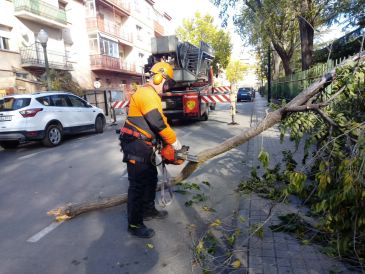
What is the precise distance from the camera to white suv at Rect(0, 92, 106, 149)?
8.66m

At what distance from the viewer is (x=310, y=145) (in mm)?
3311

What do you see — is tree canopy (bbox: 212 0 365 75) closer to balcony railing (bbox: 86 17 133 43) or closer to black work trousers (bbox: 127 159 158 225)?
black work trousers (bbox: 127 159 158 225)

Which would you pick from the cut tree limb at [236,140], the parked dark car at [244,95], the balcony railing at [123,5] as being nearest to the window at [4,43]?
the balcony railing at [123,5]

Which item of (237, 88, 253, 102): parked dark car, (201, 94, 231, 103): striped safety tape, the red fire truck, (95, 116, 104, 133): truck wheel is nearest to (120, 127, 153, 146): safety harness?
the red fire truck

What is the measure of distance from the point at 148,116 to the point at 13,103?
24.4 feet

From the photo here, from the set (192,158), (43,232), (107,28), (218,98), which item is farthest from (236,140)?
(107,28)

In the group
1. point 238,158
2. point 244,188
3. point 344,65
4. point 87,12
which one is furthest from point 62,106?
point 87,12

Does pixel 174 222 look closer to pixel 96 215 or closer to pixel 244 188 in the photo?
pixel 96 215

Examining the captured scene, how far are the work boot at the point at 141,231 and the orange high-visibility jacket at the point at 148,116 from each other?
1.06 metres

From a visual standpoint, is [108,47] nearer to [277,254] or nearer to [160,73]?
[160,73]

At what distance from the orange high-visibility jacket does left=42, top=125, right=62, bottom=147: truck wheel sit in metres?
6.84

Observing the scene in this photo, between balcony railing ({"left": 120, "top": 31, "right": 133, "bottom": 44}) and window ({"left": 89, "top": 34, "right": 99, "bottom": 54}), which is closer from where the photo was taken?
window ({"left": 89, "top": 34, "right": 99, "bottom": 54})

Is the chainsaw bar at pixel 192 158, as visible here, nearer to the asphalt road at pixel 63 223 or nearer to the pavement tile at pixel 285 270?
the asphalt road at pixel 63 223

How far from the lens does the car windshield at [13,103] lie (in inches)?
346
